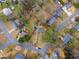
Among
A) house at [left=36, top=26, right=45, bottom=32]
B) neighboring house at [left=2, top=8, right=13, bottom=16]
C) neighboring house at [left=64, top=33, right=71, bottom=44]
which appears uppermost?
neighboring house at [left=2, top=8, right=13, bottom=16]

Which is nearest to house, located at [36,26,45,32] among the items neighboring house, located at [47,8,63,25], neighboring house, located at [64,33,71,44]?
neighboring house, located at [47,8,63,25]

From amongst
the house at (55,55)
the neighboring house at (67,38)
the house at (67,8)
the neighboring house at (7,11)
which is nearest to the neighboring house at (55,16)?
the house at (67,8)

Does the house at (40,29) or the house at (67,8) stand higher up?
the house at (67,8)

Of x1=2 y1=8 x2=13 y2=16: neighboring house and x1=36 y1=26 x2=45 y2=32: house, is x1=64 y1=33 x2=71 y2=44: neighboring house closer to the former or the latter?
x1=36 y1=26 x2=45 y2=32: house

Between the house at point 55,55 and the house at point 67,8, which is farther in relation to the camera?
the house at point 67,8

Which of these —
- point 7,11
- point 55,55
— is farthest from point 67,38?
point 7,11

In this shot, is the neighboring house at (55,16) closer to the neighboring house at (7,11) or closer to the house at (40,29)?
the house at (40,29)

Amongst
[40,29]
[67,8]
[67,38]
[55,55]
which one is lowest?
[55,55]

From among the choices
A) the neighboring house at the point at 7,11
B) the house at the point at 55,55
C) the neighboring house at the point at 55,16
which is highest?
the neighboring house at the point at 7,11

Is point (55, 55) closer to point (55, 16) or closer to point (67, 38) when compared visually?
point (67, 38)

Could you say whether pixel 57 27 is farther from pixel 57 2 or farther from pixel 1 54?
pixel 1 54

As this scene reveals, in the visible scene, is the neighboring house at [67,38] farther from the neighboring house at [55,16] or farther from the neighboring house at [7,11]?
the neighboring house at [7,11]
